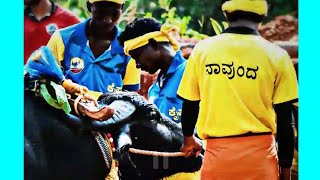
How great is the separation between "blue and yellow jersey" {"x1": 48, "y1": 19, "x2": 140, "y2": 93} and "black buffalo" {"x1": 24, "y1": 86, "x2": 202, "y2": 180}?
0.07 metres

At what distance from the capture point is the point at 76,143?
12.5 feet

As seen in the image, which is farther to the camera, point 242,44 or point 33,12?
point 33,12

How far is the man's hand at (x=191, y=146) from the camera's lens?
3.74 m

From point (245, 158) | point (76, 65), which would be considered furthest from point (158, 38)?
point (245, 158)

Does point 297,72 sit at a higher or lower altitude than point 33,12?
lower

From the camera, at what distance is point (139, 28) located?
378 centimetres

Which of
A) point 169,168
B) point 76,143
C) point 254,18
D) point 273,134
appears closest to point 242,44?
point 254,18

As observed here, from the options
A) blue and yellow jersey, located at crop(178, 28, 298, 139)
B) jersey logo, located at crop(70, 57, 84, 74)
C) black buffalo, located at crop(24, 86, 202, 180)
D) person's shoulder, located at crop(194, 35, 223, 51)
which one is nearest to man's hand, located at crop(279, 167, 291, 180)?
blue and yellow jersey, located at crop(178, 28, 298, 139)

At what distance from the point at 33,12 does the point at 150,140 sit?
3.14ft

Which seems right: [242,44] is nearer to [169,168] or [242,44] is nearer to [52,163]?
[169,168]

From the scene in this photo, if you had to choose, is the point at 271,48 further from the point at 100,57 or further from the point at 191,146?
the point at 100,57

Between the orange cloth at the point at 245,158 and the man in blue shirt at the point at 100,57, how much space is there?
60 cm

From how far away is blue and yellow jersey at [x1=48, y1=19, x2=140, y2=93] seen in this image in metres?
3.81

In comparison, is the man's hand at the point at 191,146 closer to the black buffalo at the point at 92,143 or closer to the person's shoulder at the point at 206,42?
the black buffalo at the point at 92,143
